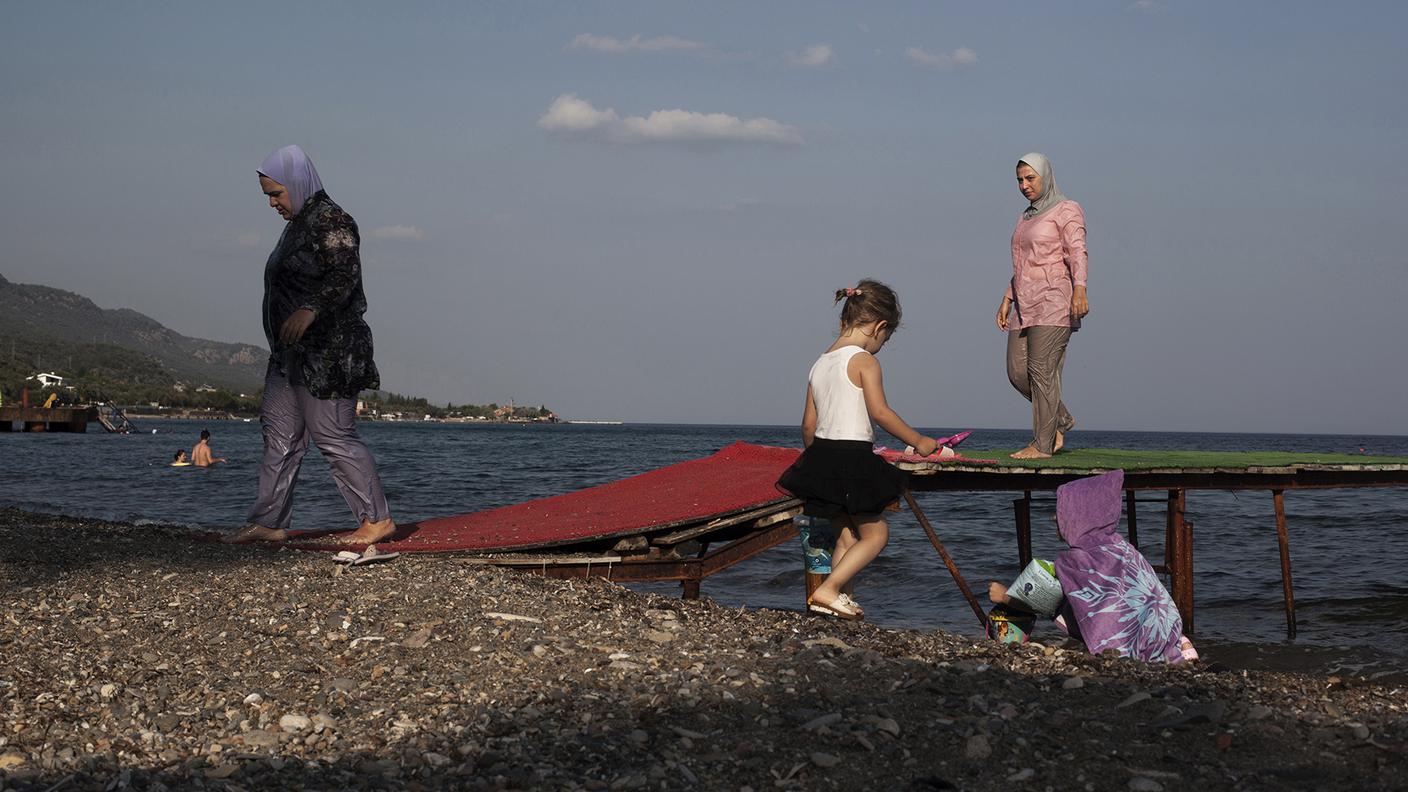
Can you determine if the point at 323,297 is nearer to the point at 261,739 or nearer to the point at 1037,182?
the point at 261,739

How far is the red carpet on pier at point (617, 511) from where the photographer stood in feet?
24.7

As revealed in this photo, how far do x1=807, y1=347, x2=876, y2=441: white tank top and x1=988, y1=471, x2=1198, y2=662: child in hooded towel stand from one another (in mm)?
1226

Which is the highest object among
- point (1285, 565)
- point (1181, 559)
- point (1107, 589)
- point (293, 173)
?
point (293, 173)

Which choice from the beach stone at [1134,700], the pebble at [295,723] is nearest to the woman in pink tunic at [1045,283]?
the beach stone at [1134,700]

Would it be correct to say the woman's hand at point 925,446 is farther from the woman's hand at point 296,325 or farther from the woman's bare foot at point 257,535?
the woman's bare foot at point 257,535

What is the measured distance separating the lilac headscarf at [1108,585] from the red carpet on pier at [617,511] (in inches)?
79.0

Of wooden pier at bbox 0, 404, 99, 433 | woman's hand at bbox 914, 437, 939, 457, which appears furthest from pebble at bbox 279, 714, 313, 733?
wooden pier at bbox 0, 404, 99, 433

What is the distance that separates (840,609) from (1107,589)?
1.40 meters

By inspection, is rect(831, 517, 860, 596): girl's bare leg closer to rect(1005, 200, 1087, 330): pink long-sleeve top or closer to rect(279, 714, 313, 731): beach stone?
rect(1005, 200, 1087, 330): pink long-sleeve top

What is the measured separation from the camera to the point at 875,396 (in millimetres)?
6074

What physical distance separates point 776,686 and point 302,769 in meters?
1.85

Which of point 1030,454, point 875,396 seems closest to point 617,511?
point 875,396

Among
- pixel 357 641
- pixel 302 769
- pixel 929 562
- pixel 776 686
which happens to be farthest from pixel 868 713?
pixel 929 562

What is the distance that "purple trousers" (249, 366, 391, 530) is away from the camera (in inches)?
283
